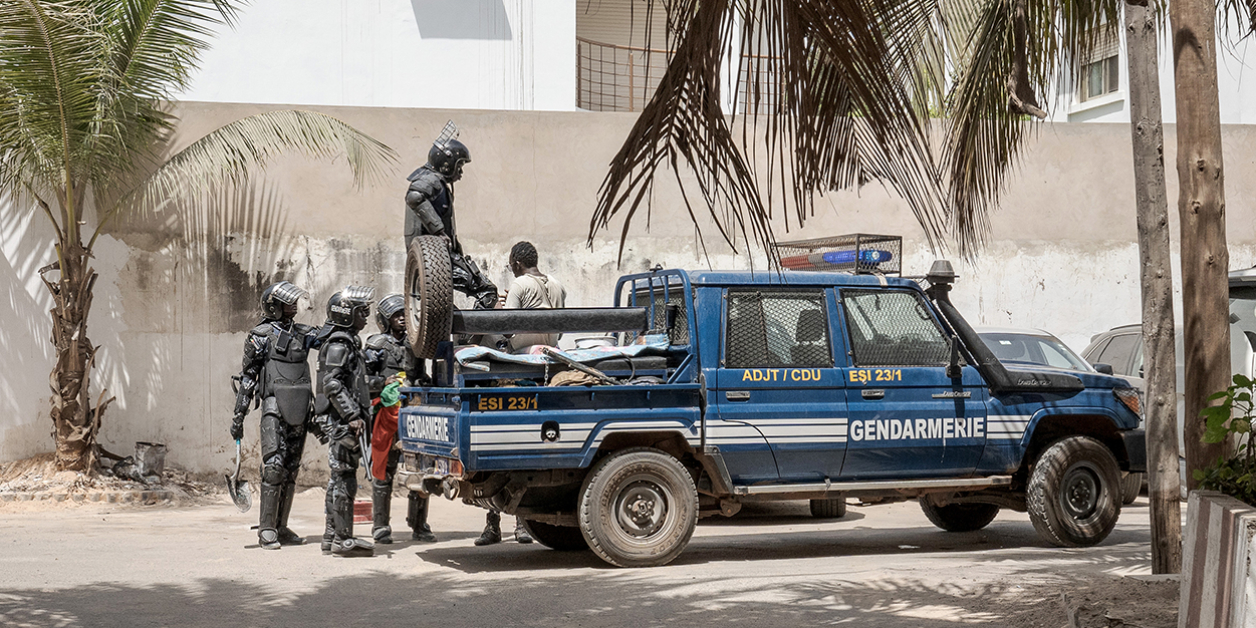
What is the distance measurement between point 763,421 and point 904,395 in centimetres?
111

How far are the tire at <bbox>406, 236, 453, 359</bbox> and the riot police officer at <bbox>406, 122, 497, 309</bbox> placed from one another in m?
0.73

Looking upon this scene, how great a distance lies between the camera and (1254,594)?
3.84 metres

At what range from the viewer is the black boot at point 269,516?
955cm

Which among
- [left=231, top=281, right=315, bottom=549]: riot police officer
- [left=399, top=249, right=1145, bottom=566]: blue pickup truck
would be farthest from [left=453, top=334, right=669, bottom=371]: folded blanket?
[left=231, top=281, right=315, bottom=549]: riot police officer

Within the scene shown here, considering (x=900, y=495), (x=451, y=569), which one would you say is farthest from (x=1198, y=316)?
(x=451, y=569)

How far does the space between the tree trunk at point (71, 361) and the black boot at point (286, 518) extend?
3.76m

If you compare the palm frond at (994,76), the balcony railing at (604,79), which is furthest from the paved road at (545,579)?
the balcony railing at (604,79)

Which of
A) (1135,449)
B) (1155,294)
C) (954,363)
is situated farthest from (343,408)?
(1135,449)

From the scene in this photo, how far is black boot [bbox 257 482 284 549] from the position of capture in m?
9.55

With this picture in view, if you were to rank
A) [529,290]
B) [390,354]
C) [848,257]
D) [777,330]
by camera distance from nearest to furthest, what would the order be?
[777,330] → [390,354] → [848,257] → [529,290]

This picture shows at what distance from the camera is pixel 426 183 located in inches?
370

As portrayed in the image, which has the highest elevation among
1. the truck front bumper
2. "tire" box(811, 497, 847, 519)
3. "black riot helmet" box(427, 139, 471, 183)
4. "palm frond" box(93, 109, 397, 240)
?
"palm frond" box(93, 109, 397, 240)

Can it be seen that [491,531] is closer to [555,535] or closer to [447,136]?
[555,535]

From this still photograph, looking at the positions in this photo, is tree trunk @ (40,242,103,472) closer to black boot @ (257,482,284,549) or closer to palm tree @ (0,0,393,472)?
palm tree @ (0,0,393,472)
